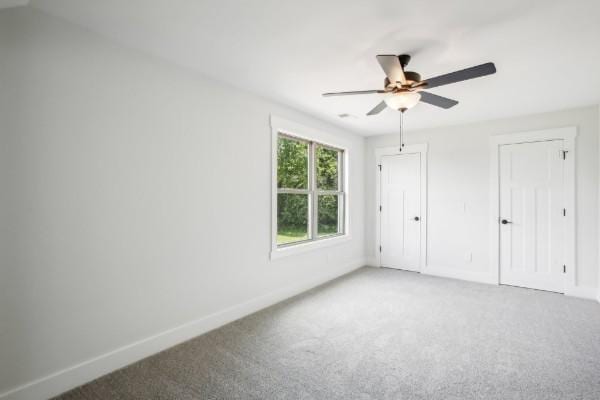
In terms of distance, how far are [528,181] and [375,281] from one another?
2516 millimetres

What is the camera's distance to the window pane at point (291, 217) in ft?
12.8

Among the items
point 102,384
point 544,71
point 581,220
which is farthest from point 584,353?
point 102,384

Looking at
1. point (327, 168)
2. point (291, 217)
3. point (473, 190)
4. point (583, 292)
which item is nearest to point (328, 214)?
point (327, 168)

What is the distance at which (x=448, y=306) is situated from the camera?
11.6 ft

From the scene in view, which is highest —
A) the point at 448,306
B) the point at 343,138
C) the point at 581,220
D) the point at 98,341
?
the point at 343,138

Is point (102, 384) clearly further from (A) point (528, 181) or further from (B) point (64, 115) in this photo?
(A) point (528, 181)

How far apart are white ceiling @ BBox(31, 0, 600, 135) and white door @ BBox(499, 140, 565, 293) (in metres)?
1.07

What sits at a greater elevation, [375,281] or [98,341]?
[98,341]

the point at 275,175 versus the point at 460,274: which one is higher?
the point at 275,175

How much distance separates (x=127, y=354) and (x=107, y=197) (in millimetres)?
1177

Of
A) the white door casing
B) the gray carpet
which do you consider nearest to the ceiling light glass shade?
the gray carpet

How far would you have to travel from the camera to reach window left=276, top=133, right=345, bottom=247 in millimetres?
3969

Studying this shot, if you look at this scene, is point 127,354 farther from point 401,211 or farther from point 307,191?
point 401,211

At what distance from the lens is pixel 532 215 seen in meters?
4.20
